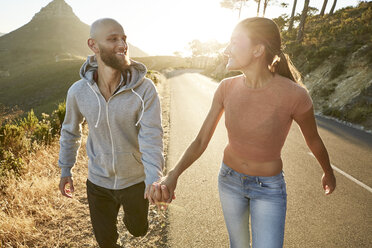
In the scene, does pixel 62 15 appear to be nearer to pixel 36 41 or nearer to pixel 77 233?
pixel 36 41

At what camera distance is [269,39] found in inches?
61.6

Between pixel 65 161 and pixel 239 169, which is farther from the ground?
pixel 239 169

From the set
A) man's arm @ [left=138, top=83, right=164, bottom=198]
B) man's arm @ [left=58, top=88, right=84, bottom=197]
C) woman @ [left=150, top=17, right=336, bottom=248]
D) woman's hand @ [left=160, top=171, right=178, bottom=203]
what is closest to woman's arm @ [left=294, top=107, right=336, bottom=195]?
woman @ [left=150, top=17, right=336, bottom=248]

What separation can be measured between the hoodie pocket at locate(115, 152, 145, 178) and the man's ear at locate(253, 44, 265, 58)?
4.67ft

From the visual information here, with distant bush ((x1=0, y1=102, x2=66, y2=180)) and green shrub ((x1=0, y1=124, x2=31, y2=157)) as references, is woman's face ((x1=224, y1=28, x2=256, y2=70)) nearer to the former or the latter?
distant bush ((x1=0, y1=102, x2=66, y2=180))

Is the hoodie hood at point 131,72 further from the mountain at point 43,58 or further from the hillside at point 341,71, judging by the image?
the mountain at point 43,58

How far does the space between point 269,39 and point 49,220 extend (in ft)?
12.0

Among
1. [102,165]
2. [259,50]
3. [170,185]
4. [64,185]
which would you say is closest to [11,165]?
[64,185]

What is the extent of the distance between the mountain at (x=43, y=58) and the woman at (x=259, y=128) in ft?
80.6

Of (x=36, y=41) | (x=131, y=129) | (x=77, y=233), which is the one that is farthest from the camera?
(x=36, y=41)

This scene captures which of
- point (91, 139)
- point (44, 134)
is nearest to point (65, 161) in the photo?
point (91, 139)

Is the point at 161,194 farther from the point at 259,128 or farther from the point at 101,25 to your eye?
the point at 101,25

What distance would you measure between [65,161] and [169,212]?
208 centimetres

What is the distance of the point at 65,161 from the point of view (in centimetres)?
232
